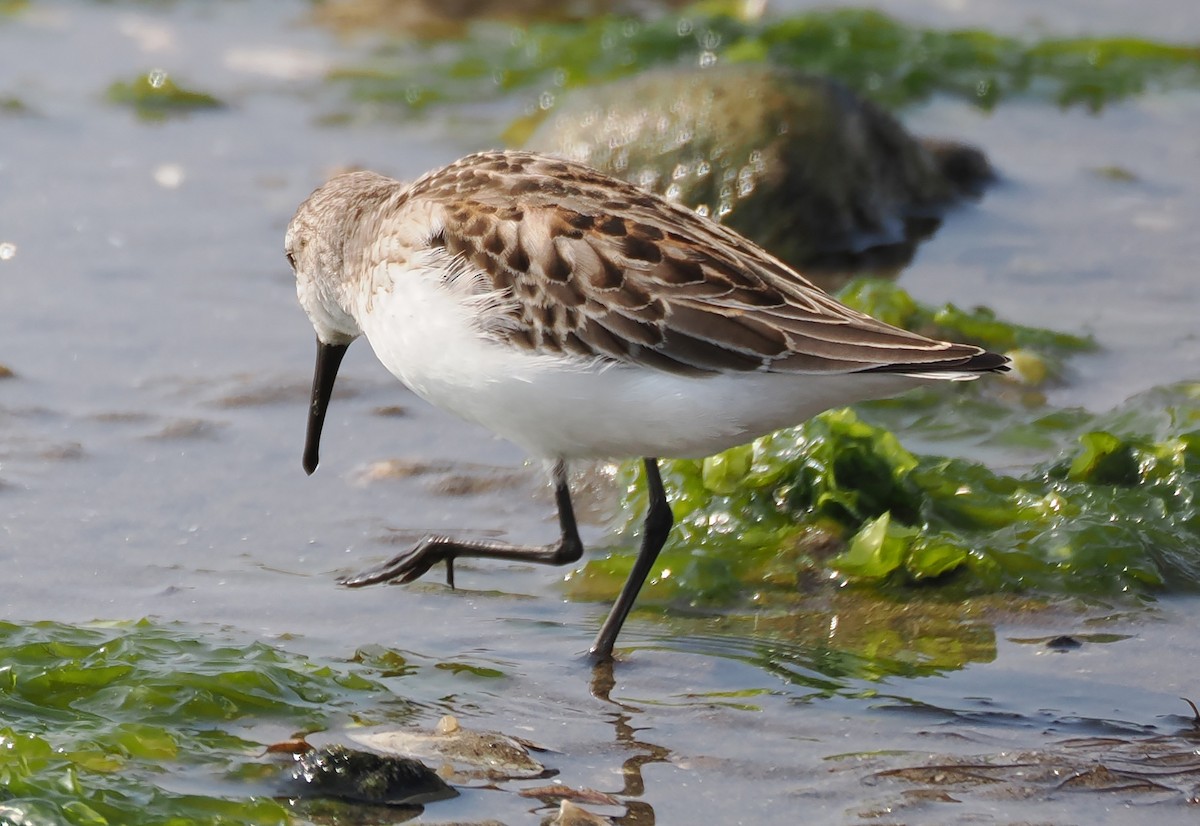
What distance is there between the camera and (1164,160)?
11.0 meters

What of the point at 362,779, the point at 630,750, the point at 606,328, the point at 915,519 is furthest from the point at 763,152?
the point at 362,779

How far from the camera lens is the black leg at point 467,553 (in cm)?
581

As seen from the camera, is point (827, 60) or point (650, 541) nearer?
point (650, 541)

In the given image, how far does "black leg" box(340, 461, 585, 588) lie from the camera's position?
5.81 metres

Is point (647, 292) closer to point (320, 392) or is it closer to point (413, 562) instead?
point (413, 562)

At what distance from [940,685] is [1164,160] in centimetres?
663

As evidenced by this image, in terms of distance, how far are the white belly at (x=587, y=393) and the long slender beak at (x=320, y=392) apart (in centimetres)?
117

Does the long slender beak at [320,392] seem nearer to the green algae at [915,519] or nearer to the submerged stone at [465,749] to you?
the green algae at [915,519]

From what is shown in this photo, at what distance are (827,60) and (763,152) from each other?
3288 mm

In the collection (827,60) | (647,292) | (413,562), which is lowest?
(413,562)

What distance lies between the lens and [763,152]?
941 centimetres

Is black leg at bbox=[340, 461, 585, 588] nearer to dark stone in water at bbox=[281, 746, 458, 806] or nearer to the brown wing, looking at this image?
the brown wing

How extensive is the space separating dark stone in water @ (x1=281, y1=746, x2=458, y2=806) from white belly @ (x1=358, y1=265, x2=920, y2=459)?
1.20 m

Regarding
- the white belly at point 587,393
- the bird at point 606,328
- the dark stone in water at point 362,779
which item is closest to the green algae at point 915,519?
the bird at point 606,328
